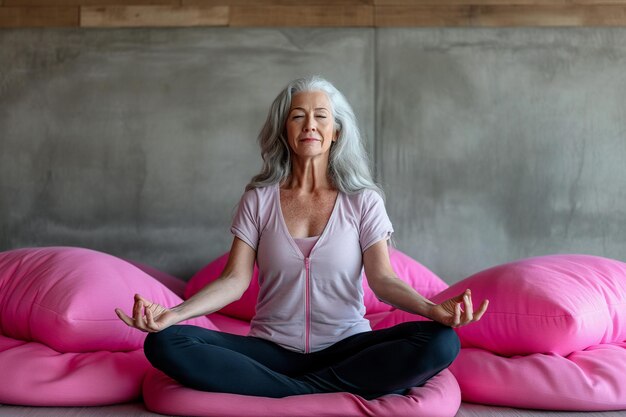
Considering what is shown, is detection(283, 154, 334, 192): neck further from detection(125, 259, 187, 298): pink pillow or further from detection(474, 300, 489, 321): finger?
detection(125, 259, 187, 298): pink pillow

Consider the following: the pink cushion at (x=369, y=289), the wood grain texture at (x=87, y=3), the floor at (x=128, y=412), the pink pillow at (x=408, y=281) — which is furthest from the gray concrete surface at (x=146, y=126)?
the floor at (x=128, y=412)

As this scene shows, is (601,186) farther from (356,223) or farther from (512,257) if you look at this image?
(356,223)

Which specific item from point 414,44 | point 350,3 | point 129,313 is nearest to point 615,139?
point 414,44

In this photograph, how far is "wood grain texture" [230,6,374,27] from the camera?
3984 mm

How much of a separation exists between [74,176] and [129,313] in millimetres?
1398

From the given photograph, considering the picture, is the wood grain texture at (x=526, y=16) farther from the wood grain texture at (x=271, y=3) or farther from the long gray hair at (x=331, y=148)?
the long gray hair at (x=331, y=148)

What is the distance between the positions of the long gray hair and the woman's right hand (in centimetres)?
55

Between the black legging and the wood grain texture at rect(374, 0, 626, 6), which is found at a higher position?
the wood grain texture at rect(374, 0, 626, 6)

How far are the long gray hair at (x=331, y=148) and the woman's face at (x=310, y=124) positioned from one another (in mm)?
33

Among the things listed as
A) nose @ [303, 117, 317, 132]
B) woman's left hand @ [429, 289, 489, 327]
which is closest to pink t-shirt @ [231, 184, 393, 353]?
nose @ [303, 117, 317, 132]

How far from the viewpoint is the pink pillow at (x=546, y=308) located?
257 cm

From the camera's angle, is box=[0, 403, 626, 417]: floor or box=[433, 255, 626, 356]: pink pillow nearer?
box=[0, 403, 626, 417]: floor

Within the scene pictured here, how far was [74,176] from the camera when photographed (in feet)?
13.0

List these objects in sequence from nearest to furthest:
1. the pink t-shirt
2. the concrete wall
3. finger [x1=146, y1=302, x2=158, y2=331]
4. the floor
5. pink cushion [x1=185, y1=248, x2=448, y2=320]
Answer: finger [x1=146, y1=302, x2=158, y2=331]
the floor
the pink t-shirt
pink cushion [x1=185, y1=248, x2=448, y2=320]
the concrete wall
